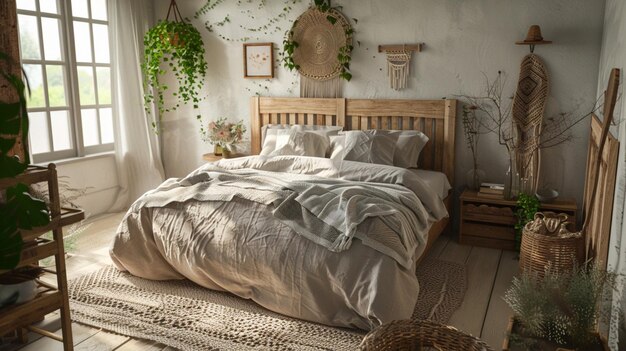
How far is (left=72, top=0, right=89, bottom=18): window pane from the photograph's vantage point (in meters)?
4.80

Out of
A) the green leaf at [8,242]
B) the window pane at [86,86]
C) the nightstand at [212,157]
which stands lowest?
the nightstand at [212,157]

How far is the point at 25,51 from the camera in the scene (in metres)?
4.40

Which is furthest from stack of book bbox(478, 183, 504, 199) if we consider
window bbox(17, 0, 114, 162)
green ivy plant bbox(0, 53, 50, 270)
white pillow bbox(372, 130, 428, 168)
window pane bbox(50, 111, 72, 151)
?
window pane bbox(50, 111, 72, 151)

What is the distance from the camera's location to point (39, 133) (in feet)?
15.0

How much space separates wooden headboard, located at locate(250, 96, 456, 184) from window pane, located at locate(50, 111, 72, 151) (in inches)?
66.6

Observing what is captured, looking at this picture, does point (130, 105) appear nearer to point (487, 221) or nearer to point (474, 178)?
point (474, 178)

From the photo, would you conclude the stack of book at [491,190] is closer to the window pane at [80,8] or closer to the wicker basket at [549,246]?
the wicker basket at [549,246]

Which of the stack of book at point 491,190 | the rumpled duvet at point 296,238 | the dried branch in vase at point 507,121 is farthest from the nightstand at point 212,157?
the stack of book at point 491,190

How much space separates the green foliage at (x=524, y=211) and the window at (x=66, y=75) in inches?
151

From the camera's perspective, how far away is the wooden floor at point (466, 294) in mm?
2711

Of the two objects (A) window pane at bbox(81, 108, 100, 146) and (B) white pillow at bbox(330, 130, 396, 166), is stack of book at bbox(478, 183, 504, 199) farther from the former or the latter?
(A) window pane at bbox(81, 108, 100, 146)

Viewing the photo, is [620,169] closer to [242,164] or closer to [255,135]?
[242,164]

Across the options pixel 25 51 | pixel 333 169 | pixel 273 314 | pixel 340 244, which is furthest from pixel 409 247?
pixel 25 51

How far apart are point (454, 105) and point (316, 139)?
1.15m
